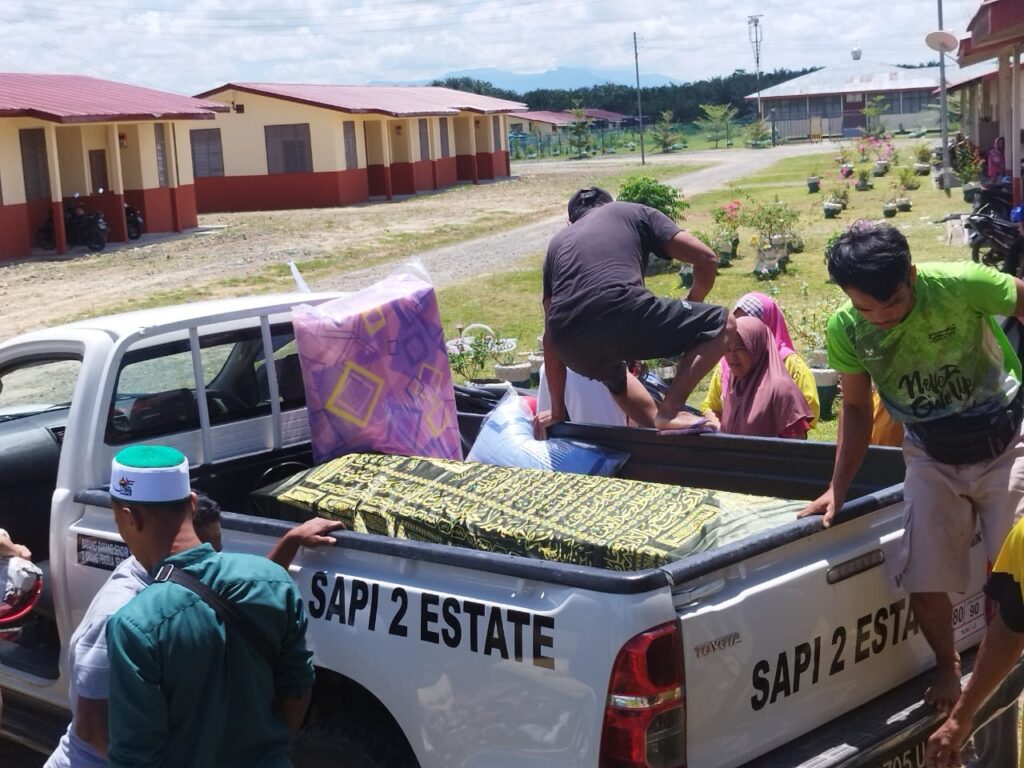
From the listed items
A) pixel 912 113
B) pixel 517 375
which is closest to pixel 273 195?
pixel 517 375

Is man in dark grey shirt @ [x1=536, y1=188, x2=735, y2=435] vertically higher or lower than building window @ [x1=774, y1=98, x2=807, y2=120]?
lower

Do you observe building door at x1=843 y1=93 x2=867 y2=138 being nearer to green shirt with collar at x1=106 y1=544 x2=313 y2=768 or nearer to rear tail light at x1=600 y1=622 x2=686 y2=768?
rear tail light at x1=600 y1=622 x2=686 y2=768

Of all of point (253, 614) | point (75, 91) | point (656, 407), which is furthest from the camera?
point (75, 91)

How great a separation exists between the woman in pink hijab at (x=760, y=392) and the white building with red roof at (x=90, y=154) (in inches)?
883

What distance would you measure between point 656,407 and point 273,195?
1427 inches

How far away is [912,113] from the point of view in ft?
→ 280

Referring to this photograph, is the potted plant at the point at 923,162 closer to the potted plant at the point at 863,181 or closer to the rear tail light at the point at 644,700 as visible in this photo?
the potted plant at the point at 863,181

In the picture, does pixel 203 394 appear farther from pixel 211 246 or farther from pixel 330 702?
pixel 211 246

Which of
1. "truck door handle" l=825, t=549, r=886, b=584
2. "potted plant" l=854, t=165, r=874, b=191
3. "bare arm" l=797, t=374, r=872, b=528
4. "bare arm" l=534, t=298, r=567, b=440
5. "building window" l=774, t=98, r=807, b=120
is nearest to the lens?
"truck door handle" l=825, t=549, r=886, b=584

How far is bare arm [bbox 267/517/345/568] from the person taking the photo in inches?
134

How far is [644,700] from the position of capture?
2.86 metres

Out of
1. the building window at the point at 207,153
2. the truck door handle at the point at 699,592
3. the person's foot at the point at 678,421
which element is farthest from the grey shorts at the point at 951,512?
the building window at the point at 207,153

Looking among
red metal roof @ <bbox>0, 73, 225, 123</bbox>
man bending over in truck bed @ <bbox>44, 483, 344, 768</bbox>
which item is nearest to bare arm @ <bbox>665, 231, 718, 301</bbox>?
man bending over in truck bed @ <bbox>44, 483, 344, 768</bbox>

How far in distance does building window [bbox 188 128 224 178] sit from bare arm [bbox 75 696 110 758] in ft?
129
